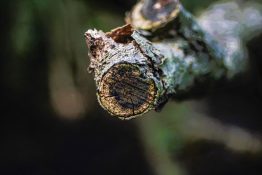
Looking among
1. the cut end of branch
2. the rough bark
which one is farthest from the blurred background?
the cut end of branch

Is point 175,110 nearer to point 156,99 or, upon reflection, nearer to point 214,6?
point 214,6

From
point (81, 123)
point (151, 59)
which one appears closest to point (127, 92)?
point (151, 59)

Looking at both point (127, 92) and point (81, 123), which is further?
point (81, 123)

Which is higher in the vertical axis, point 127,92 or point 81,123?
point 81,123

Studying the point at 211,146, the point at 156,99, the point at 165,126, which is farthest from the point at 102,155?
the point at 156,99

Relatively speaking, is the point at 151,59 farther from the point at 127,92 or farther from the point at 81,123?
the point at 81,123

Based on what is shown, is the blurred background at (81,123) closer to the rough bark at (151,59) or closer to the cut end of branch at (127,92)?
the rough bark at (151,59)

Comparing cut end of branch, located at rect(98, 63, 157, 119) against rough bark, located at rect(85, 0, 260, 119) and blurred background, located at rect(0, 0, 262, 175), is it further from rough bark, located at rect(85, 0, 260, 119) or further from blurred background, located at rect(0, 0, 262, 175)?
blurred background, located at rect(0, 0, 262, 175)
